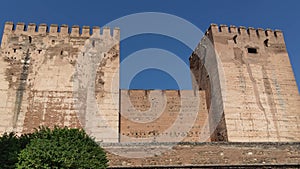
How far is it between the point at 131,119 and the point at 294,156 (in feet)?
23.7

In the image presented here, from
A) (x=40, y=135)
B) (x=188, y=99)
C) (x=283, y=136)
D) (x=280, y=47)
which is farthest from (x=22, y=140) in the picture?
(x=280, y=47)

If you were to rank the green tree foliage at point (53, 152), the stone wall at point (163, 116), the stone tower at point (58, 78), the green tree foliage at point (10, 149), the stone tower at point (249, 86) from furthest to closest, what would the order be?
the stone wall at point (163, 116)
the stone tower at point (249, 86)
the stone tower at point (58, 78)
the green tree foliage at point (10, 149)
the green tree foliage at point (53, 152)

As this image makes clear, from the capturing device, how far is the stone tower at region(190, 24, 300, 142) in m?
12.9

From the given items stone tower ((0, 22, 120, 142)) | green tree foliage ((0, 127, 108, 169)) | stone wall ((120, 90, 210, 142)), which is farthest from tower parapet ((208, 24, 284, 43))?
green tree foliage ((0, 127, 108, 169))

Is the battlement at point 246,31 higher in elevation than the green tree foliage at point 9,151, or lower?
higher

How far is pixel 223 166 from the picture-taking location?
348 inches

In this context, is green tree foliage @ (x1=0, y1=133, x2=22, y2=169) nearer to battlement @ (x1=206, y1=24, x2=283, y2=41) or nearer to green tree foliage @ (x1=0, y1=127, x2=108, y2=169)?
green tree foliage @ (x1=0, y1=127, x2=108, y2=169)

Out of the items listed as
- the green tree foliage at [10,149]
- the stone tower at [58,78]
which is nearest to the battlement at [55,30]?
the stone tower at [58,78]

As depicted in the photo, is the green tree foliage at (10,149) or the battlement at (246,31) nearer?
the green tree foliage at (10,149)

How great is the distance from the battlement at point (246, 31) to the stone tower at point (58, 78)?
4.86 meters

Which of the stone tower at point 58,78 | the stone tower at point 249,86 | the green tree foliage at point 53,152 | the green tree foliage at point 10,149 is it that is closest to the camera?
the green tree foliage at point 53,152

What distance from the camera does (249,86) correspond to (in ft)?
45.3

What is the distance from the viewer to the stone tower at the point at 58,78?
12391mm

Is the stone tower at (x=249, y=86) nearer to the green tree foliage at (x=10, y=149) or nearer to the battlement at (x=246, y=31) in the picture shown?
the battlement at (x=246, y=31)
